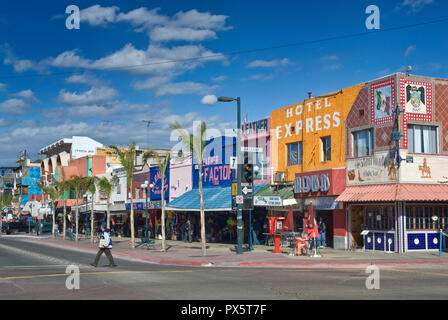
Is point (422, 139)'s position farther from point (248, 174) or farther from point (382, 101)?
point (248, 174)

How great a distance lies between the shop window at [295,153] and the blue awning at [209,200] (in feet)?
8.84

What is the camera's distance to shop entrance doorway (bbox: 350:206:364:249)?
28.6m

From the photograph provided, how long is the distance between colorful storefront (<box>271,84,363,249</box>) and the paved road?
9281 millimetres

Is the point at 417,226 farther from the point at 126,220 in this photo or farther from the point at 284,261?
the point at 126,220

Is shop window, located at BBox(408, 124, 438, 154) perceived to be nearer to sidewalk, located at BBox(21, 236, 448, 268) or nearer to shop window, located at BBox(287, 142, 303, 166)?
sidewalk, located at BBox(21, 236, 448, 268)

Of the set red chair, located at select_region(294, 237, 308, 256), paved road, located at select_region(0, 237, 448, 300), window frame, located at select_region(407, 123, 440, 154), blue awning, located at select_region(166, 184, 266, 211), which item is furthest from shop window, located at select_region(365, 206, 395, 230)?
blue awning, located at select_region(166, 184, 266, 211)

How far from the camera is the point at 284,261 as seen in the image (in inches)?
879

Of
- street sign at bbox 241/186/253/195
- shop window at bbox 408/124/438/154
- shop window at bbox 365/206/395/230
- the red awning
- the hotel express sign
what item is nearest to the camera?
the red awning

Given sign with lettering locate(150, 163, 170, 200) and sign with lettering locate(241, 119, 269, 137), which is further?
sign with lettering locate(150, 163, 170, 200)

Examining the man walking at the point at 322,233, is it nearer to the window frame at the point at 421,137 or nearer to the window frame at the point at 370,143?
the window frame at the point at 370,143

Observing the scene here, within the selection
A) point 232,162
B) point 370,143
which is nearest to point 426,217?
point 370,143
